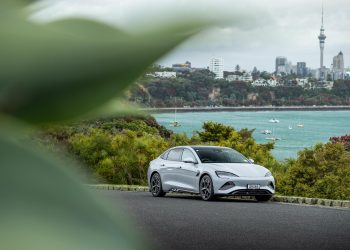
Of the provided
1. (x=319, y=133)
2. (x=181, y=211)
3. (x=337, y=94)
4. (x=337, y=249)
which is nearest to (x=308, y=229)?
(x=337, y=249)

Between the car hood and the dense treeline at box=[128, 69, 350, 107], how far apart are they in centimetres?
1486

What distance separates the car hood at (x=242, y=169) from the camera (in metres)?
15.9

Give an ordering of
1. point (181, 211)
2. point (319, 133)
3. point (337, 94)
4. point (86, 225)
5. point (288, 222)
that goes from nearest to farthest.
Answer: point (86, 225) → point (337, 94) → point (288, 222) → point (181, 211) → point (319, 133)

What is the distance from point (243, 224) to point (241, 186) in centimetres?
373

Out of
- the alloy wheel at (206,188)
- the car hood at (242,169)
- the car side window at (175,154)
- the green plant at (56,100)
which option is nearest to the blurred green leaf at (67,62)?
the green plant at (56,100)

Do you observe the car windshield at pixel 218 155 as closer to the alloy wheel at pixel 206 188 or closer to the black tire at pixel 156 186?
the alloy wheel at pixel 206 188

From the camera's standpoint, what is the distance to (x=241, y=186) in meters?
15.7

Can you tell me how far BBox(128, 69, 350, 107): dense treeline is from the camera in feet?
1.38

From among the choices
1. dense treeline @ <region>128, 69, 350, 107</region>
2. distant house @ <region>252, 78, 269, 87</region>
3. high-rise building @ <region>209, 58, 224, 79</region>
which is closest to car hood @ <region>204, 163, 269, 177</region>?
dense treeline @ <region>128, 69, 350, 107</region>

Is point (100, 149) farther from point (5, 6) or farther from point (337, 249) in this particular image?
point (337, 249)

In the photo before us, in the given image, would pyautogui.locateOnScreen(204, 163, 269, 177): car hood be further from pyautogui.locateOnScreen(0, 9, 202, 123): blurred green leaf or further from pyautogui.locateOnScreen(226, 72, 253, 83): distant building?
pyautogui.locateOnScreen(0, 9, 202, 123): blurred green leaf

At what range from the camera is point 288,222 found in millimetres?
12383

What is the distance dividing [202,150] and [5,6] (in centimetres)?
1665

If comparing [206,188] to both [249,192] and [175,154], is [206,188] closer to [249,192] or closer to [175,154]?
[249,192]
